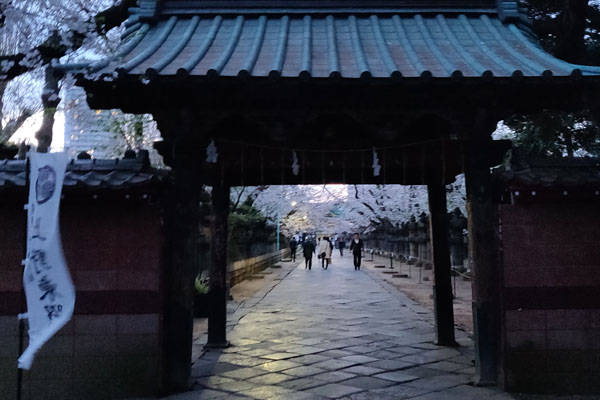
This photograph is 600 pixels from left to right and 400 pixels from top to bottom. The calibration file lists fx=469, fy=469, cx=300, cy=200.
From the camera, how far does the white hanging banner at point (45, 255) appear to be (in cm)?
452

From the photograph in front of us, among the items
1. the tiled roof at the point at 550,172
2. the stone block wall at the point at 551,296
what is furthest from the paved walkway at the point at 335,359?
the tiled roof at the point at 550,172

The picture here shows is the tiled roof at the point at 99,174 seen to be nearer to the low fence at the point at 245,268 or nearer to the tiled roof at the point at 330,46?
the tiled roof at the point at 330,46

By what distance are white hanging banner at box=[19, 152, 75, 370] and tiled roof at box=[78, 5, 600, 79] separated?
1277 mm

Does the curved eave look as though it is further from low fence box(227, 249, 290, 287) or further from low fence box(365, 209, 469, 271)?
low fence box(227, 249, 290, 287)

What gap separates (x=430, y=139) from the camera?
6602 millimetres

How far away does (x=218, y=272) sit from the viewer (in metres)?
8.98

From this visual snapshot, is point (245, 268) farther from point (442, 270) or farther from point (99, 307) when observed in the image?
point (99, 307)

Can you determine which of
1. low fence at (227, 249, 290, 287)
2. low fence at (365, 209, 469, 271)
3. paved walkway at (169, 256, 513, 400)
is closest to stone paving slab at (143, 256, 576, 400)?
paved walkway at (169, 256, 513, 400)

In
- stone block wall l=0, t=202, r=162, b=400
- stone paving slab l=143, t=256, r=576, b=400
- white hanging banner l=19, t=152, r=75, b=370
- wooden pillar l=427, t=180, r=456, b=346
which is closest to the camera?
white hanging banner l=19, t=152, r=75, b=370

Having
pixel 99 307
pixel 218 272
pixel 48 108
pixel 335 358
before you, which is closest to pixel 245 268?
pixel 48 108

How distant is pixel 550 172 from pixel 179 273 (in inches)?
190

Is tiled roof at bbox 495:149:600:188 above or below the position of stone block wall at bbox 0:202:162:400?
above

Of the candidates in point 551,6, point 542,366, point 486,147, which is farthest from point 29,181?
point 551,6

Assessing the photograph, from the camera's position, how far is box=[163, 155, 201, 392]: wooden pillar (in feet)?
19.7
